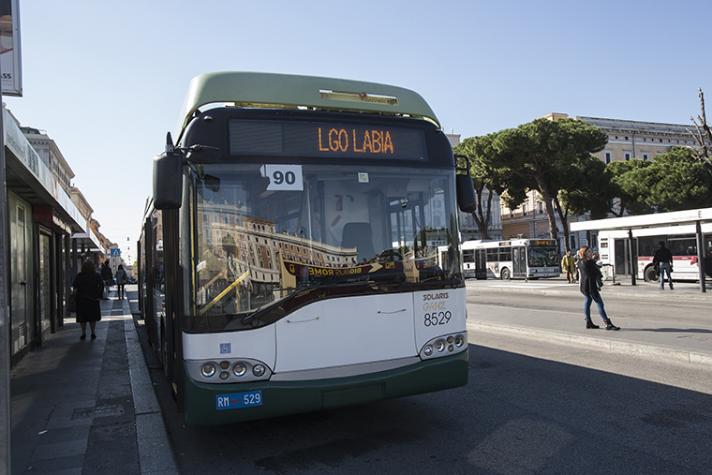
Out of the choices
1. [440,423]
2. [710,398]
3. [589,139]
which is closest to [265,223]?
[440,423]

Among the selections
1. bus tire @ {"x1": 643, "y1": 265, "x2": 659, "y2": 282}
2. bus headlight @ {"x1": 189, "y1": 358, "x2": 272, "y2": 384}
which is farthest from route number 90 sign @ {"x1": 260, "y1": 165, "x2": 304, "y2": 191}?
bus tire @ {"x1": 643, "y1": 265, "x2": 659, "y2": 282}

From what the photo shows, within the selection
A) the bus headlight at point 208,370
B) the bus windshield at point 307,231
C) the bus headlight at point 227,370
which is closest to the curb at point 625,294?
the bus windshield at point 307,231

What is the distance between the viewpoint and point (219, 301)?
452 cm

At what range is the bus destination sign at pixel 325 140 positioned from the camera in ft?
15.7

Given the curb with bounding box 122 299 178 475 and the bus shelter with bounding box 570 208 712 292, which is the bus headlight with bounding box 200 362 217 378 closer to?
the curb with bounding box 122 299 178 475

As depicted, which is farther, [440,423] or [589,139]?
[589,139]

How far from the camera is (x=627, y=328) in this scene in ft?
36.9

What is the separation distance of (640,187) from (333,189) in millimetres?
44066

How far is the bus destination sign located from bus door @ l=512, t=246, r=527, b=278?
3178 cm

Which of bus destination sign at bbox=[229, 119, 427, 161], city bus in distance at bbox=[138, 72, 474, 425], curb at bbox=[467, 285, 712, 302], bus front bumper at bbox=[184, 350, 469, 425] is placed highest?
bus destination sign at bbox=[229, 119, 427, 161]

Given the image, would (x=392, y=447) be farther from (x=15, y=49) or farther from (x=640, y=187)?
(x=640, y=187)

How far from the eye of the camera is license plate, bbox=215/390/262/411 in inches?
177

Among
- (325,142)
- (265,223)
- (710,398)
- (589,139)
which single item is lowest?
(710,398)

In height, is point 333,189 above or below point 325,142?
below
